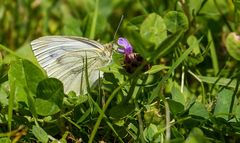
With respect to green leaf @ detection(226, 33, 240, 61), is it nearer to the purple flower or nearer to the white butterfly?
the purple flower

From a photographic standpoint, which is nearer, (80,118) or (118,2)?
(80,118)

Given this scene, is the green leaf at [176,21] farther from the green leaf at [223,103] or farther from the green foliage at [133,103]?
the green leaf at [223,103]

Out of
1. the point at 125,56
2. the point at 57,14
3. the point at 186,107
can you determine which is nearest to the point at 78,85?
the point at 125,56

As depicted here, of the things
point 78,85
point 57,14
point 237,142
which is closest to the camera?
point 237,142

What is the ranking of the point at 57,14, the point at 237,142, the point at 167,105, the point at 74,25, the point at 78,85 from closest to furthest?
the point at 167,105
the point at 237,142
the point at 78,85
the point at 74,25
the point at 57,14

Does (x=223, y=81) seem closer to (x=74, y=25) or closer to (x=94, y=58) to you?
(x=94, y=58)

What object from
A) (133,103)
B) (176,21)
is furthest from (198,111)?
(176,21)
